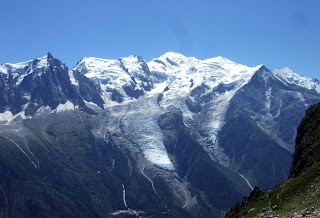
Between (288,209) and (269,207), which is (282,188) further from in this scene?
(288,209)

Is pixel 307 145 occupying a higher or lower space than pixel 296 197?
higher

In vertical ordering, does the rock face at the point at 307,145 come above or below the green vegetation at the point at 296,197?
above

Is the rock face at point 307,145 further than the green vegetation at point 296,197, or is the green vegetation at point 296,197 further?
the rock face at point 307,145

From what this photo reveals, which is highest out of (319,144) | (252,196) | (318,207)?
(319,144)

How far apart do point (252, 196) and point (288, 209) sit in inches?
1865

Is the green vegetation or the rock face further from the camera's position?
the rock face

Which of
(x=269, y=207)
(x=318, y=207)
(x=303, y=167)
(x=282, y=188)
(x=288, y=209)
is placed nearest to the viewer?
(x=318, y=207)

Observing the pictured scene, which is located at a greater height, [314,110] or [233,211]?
[314,110]

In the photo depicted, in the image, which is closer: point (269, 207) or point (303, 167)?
point (269, 207)

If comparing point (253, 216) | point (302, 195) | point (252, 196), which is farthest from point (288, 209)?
point (252, 196)

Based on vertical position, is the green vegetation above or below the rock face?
below

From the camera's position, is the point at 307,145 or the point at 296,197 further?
the point at 307,145

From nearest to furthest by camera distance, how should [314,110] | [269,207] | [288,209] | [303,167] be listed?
[288,209]
[269,207]
[303,167]
[314,110]

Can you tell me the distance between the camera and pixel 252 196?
130 metres
